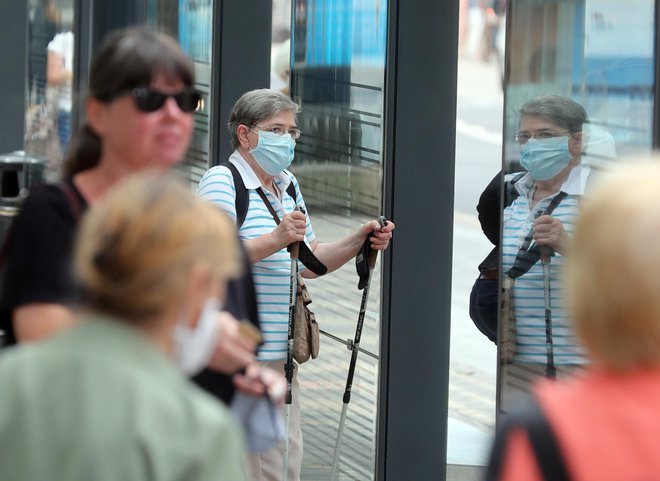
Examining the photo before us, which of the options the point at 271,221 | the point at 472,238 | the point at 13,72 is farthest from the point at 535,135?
the point at 472,238

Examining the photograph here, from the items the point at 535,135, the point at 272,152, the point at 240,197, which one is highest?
the point at 535,135

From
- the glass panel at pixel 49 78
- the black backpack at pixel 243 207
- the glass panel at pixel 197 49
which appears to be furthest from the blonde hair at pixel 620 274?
the glass panel at pixel 49 78

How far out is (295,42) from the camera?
6.73 m

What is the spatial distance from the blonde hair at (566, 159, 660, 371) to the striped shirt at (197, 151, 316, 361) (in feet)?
10.5

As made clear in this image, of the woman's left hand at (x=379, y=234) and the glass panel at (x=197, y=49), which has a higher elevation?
the glass panel at (x=197, y=49)

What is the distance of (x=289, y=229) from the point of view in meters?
5.03

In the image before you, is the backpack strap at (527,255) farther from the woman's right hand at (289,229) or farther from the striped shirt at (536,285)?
the woman's right hand at (289,229)

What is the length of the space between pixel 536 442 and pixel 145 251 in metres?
0.62

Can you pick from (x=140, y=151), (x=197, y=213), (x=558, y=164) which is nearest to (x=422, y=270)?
(x=558, y=164)

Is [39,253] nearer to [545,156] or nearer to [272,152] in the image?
[545,156]

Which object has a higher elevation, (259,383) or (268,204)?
(268,204)

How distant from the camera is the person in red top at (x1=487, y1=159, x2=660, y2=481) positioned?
6.21 ft

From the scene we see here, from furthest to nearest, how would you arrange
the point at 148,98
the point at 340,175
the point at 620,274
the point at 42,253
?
the point at 340,175 < the point at 148,98 < the point at 42,253 < the point at 620,274

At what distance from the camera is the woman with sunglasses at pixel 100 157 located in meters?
2.73
